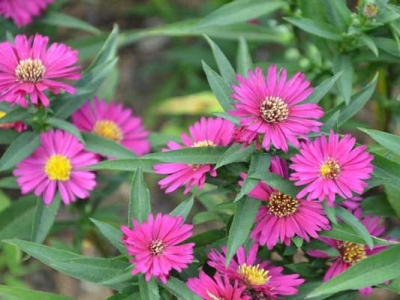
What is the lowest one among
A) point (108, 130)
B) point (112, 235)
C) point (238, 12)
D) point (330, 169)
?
point (112, 235)

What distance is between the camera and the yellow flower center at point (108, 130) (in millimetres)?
1683

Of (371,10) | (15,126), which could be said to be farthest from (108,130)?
(371,10)

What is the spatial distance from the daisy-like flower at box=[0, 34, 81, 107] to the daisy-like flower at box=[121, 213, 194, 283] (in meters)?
0.36

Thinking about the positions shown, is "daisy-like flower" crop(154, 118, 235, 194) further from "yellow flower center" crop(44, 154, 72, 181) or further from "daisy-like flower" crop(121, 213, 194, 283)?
"yellow flower center" crop(44, 154, 72, 181)

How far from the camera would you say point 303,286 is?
1.36 meters

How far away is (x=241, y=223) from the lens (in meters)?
1.23

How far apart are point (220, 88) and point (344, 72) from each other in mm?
366

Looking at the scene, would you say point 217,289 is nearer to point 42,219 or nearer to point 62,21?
point 42,219

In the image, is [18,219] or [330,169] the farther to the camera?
[18,219]

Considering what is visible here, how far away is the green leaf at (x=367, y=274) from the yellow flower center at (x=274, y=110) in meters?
0.29

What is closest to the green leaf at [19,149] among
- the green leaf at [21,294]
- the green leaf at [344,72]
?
the green leaf at [21,294]

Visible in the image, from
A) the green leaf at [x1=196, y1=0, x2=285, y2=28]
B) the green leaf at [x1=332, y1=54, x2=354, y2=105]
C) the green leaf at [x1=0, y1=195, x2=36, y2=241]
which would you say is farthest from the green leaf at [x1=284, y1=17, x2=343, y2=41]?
the green leaf at [x1=0, y1=195, x2=36, y2=241]

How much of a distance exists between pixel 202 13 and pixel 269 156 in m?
1.46

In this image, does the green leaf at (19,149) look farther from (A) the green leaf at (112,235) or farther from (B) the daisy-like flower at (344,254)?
(B) the daisy-like flower at (344,254)
